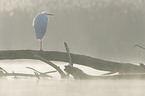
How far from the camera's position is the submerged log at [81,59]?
6789 millimetres

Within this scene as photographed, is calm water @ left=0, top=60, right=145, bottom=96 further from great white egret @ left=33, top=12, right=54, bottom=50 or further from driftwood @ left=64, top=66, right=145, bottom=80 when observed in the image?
great white egret @ left=33, top=12, right=54, bottom=50

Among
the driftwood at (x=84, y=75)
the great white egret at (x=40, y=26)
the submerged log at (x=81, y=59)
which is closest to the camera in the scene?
the driftwood at (x=84, y=75)

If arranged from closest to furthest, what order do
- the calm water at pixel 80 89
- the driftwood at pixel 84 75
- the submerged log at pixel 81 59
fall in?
the calm water at pixel 80 89 → the driftwood at pixel 84 75 → the submerged log at pixel 81 59

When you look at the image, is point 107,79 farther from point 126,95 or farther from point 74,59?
point 126,95

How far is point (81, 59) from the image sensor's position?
7.35 metres

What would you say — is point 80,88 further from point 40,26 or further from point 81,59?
point 40,26

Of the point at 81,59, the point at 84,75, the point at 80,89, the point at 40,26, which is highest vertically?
the point at 40,26

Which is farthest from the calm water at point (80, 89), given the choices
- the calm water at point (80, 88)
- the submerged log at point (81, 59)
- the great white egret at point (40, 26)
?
the great white egret at point (40, 26)

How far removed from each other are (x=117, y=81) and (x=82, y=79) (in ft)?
2.21

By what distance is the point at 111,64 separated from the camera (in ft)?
23.3

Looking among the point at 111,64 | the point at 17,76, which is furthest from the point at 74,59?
Result: the point at 17,76

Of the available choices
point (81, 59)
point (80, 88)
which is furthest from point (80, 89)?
point (81, 59)

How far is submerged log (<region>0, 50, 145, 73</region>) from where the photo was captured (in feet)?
22.3

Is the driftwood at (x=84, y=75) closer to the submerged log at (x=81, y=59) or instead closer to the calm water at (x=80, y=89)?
the calm water at (x=80, y=89)
